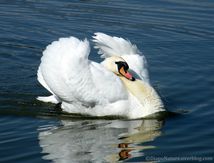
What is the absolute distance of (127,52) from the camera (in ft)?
43.4

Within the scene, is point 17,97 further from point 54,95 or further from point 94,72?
point 94,72

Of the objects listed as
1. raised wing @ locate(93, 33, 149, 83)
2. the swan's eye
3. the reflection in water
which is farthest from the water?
the swan's eye

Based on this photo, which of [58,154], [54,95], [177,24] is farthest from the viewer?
[177,24]

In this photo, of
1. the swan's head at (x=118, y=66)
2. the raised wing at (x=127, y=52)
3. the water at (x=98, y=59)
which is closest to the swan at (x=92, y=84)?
the swan's head at (x=118, y=66)

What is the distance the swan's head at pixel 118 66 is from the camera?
491 inches

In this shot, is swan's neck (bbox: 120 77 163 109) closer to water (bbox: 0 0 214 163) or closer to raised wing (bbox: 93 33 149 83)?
water (bbox: 0 0 214 163)

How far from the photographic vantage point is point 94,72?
39.2ft

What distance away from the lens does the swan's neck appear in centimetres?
1227

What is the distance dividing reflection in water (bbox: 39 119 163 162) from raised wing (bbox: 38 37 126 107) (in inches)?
18.2

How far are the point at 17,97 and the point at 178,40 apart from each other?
600 cm

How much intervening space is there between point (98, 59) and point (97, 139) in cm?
524

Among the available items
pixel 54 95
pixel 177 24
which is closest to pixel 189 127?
pixel 54 95

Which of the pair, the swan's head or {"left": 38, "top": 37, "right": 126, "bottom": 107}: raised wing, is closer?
{"left": 38, "top": 37, "right": 126, "bottom": 107}: raised wing

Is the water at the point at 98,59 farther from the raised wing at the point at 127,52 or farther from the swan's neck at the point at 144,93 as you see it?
the raised wing at the point at 127,52
